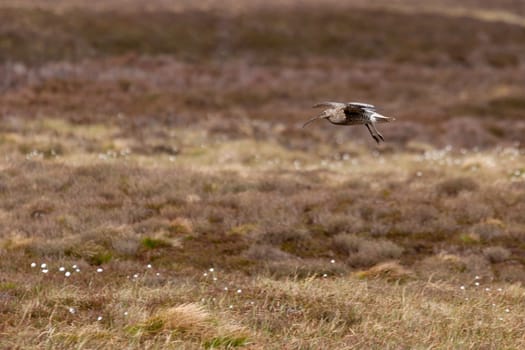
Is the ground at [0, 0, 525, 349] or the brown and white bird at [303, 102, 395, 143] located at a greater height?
the brown and white bird at [303, 102, 395, 143]

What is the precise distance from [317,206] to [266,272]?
378cm

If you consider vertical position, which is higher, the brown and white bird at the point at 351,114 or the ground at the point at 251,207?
the brown and white bird at the point at 351,114

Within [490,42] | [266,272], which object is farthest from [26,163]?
[490,42]

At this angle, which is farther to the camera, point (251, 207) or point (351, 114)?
point (251, 207)

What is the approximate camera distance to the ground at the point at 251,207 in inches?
270

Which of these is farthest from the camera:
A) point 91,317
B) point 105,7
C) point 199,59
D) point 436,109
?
point 105,7

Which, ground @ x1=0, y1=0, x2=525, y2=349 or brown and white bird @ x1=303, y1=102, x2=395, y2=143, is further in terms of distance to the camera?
brown and white bird @ x1=303, y1=102, x2=395, y2=143

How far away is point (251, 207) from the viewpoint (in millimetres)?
12664

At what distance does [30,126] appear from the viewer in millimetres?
19750

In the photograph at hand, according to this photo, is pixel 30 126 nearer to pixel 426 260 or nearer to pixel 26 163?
pixel 26 163

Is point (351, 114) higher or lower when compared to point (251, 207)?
higher

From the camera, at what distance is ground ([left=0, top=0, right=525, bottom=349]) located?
6.85m

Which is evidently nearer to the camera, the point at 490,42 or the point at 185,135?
the point at 185,135

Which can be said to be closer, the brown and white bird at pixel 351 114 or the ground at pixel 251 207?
Result: the ground at pixel 251 207
